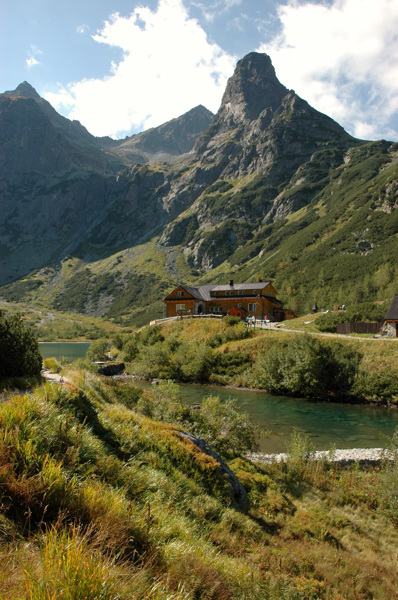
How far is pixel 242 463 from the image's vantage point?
15477mm

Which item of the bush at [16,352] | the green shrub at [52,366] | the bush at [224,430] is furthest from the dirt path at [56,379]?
the bush at [224,430]

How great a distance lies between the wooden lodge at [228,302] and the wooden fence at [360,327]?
22040 mm

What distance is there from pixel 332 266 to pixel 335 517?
11115cm

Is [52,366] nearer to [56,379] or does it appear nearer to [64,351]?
[56,379]

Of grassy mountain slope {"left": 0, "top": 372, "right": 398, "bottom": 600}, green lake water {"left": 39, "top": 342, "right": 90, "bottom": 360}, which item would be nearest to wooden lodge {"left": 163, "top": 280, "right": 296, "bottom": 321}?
green lake water {"left": 39, "top": 342, "right": 90, "bottom": 360}

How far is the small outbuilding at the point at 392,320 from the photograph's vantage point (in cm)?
4691

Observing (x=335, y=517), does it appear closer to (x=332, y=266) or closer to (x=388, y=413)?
(x=388, y=413)

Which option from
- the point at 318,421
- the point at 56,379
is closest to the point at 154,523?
the point at 56,379

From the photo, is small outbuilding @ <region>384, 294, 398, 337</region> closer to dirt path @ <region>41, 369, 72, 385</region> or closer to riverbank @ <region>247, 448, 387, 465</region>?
riverbank @ <region>247, 448, 387, 465</region>

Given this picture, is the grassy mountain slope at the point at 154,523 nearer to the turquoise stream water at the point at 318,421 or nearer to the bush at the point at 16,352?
the bush at the point at 16,352

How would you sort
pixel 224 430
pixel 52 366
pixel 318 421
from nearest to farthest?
pixel 224 430, pixel 52 366, pixel 318 421

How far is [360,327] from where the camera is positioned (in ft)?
173

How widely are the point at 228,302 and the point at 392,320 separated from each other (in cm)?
3715

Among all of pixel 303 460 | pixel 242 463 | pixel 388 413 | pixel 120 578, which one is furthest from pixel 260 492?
pixel 388 413
